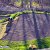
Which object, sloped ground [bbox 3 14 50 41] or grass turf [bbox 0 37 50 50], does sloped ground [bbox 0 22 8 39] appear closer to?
sloped ground [bbox 3 14 50 41]

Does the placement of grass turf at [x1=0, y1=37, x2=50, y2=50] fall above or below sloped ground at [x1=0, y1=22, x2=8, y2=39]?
below

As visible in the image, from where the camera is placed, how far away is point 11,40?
8.02ft

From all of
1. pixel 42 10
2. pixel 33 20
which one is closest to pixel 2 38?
pixel 33 20

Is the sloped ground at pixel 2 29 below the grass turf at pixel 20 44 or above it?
above

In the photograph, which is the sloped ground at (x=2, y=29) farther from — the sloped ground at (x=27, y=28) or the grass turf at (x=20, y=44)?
the grass turf at (x=20, y=44)

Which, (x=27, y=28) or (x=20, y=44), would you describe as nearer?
(x=20, y=44)

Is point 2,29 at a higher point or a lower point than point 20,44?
higher

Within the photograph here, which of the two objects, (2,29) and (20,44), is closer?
(20,44)

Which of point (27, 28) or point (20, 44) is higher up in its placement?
point (27, 28)

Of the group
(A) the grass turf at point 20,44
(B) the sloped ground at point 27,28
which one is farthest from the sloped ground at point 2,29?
(A) the grass turf at point 20,44

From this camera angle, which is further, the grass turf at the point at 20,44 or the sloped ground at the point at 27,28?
the sloped ground at the point at 27,28

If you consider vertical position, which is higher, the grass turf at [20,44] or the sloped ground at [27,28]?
the sloped ground at [27,28]

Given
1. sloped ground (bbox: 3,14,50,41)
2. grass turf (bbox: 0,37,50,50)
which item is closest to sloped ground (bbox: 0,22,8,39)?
sloped ground (bbox: 3,14,50,41)

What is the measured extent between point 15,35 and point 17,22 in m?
0.40
